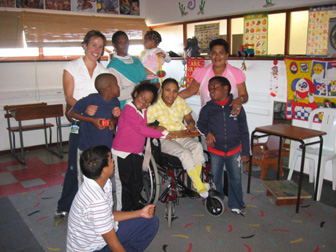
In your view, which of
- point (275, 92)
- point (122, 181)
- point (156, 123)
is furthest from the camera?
point (275, 92)

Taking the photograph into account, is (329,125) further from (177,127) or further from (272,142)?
(177,127)

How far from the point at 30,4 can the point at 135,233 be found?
15.3 feet

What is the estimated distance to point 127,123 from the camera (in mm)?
2770

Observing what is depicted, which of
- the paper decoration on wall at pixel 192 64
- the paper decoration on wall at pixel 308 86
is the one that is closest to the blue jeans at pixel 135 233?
the paper decoration on wall at pixel 308 86

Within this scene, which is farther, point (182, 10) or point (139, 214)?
point (182, 10)

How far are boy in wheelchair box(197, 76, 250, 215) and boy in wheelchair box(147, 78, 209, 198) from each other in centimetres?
15

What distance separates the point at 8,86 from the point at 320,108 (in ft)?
15.1

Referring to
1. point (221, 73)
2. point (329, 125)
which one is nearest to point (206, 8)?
point (221, 73)

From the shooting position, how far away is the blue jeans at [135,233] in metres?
1.99

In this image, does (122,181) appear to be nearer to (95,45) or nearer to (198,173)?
(198,173)

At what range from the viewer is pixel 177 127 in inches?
126

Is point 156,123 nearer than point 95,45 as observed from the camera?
No

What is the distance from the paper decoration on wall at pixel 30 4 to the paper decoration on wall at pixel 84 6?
0.55 m

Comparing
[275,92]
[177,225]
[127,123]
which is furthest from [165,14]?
[177,225]
